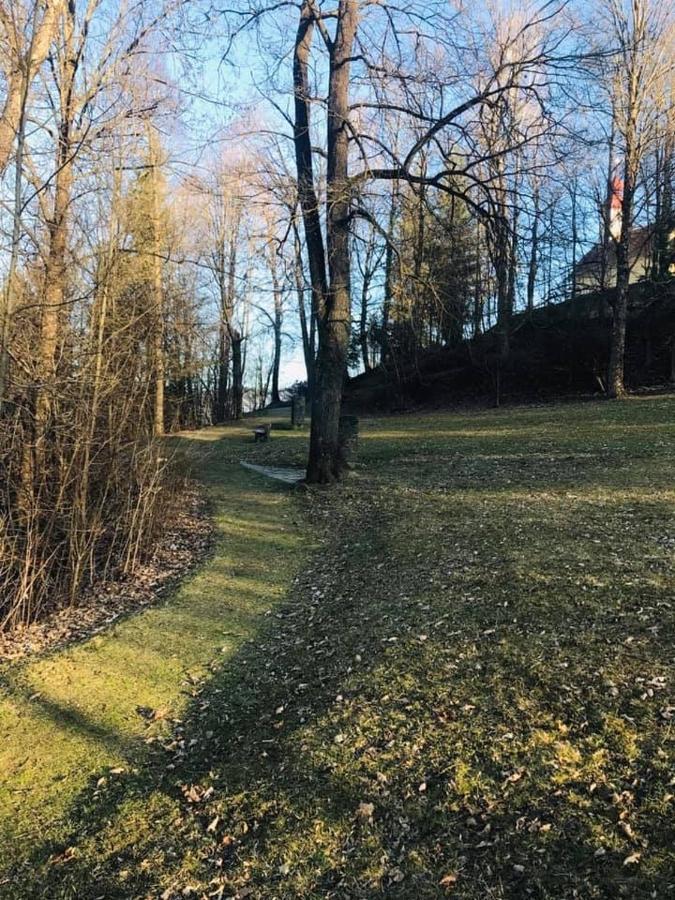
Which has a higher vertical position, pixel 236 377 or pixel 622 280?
pixel 622 280

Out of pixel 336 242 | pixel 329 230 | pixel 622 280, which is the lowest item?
pixel 336 242

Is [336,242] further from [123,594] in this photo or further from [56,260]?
[123,594]

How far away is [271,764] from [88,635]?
3020mm

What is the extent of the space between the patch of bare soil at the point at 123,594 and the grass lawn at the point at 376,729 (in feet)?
1.29

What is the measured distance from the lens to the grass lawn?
9.52 feet

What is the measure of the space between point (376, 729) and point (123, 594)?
4.26 metres

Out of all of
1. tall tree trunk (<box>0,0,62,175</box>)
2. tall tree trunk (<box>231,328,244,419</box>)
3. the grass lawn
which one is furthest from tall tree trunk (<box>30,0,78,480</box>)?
tall tree trunk (<box>231,328,244,419</box>)

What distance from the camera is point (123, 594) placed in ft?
23.7

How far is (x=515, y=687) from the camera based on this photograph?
4.06 metres

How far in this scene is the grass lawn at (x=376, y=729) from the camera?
2902mm

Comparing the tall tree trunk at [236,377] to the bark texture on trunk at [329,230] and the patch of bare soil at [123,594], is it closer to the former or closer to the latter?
the bark texture on trunk at [329,230]

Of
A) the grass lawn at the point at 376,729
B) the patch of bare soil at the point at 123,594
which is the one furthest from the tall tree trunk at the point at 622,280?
the patch of bare soil at the point at 123,594

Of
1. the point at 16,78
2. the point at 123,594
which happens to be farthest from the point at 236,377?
the point at 16,78

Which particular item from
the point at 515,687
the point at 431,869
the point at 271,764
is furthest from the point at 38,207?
the point at 431,869
